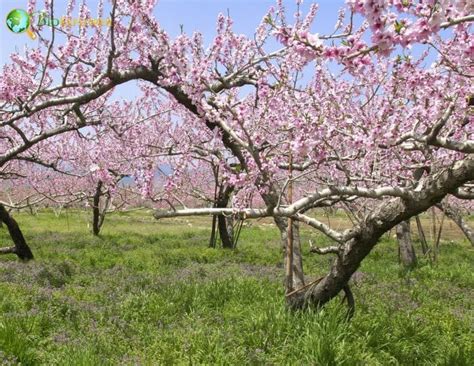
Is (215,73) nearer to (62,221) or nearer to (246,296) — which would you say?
(246,296)

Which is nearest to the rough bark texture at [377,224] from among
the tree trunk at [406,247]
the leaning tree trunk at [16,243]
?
the tree trunk at [406,247]

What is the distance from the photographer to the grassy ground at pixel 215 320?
5.66 m

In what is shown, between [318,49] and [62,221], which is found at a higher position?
[318,49]

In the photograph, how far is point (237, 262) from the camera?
593 inches

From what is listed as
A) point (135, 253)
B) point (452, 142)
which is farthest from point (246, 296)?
Result: point (135, 253)

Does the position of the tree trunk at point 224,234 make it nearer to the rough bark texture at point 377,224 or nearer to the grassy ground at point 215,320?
the grassy ground at point 215,320

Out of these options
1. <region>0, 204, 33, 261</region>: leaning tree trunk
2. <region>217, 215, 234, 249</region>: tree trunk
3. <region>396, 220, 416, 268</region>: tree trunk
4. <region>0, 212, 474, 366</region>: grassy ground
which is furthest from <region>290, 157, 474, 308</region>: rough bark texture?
<region>217, 215, 234, 249</region>: tree trunk

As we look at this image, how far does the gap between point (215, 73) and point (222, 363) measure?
16.2 ft

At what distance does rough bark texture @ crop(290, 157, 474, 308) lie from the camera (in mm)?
4801

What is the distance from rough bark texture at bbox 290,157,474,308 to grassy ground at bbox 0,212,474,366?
36 cm

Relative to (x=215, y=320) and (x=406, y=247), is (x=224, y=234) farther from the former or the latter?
(x=215, y=320)

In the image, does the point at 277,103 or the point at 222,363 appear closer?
the point at 222,363

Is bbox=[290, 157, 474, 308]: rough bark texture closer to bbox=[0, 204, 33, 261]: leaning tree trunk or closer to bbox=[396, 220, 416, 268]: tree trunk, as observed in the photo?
bbox=[396, 220, 416, 268]: tree trunk

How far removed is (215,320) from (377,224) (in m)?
3.09
